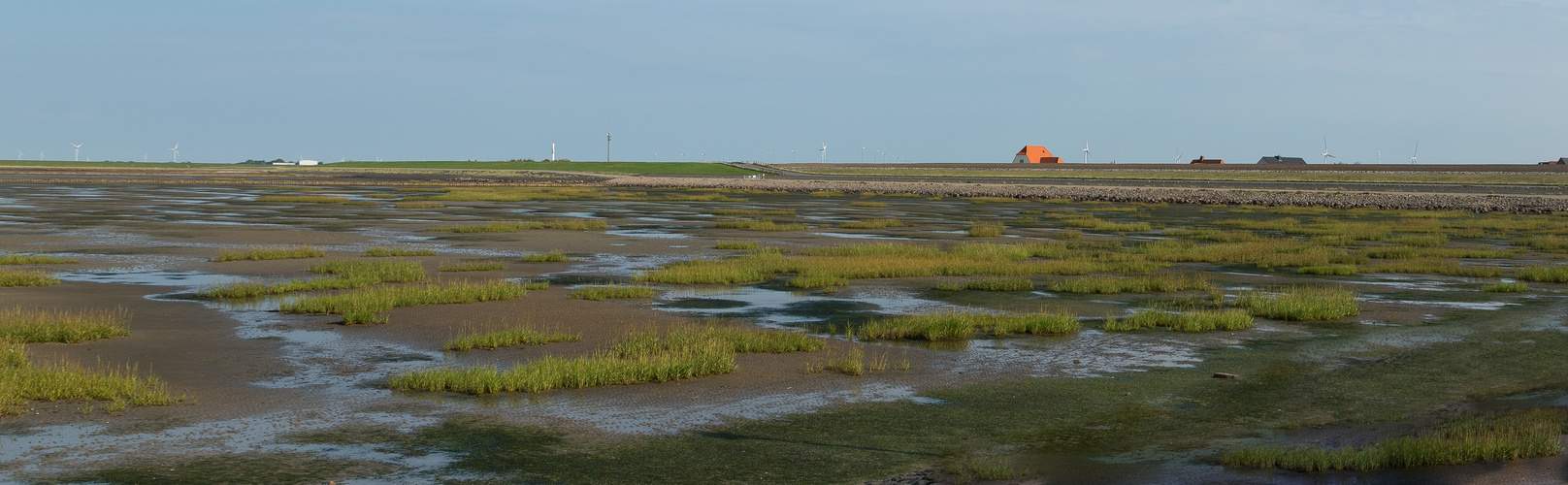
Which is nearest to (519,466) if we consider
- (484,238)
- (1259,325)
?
(1259,325)

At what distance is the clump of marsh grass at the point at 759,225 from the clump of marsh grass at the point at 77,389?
1285 inches

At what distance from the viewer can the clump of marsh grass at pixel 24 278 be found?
23.4m

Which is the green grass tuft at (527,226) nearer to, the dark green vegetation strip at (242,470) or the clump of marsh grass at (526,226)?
the clump of marsh grass at (526,226)

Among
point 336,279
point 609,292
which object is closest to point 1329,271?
point 609,292

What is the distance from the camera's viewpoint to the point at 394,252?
3222 cm

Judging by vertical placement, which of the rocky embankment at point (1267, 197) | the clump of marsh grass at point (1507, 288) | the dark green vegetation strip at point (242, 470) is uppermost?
the rocky embankment at point (1267, 197)

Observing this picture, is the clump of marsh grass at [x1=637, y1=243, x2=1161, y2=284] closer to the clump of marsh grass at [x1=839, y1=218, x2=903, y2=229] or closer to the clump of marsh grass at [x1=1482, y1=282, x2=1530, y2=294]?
the clump of marsh grass at [x1=1482, y1=282, x2=1530, y2=294]

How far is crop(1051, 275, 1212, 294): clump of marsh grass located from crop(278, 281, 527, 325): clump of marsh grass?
1058 centimetres

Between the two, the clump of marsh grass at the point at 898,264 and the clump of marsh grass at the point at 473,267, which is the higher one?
the clump of marsh grass at the point at 898,264

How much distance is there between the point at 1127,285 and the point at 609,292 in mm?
10176

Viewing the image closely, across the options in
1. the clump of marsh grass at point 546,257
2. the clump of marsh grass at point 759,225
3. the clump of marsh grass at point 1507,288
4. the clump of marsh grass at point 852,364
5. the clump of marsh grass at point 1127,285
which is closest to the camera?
the clump of marsh grass at point 852,364

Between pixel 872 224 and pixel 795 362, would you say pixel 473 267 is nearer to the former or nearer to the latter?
pixel 795 362

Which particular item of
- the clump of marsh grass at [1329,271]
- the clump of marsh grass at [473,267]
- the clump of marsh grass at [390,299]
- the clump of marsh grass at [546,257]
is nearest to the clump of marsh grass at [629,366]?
the clump of marsh grass at [390,299]

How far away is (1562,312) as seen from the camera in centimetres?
2153
